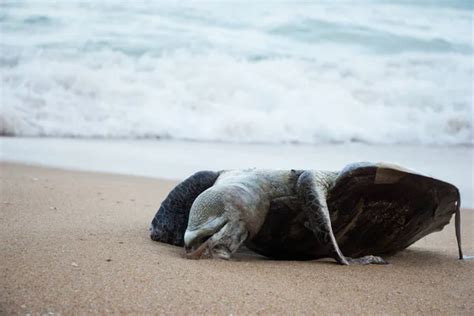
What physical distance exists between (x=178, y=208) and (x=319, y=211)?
2.98ft

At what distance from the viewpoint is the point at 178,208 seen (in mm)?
3836

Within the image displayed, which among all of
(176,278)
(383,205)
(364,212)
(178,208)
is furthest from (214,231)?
(383,205)

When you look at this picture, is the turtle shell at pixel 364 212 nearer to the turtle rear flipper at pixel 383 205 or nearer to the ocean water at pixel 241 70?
the turtle rear flipper at pixel 383 205

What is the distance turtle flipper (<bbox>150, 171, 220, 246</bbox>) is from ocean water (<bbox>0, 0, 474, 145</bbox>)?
658cm

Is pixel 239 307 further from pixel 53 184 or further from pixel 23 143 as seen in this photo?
pixel 23 143

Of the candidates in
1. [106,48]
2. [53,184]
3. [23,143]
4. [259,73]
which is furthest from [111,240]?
[106,48]

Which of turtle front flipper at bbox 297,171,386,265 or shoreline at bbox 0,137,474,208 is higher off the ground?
turtle front flipper at bbox 297,171,386,265

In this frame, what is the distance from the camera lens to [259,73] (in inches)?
524

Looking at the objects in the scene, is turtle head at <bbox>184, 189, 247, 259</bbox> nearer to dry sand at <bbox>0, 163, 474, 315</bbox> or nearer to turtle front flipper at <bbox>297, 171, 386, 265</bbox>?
dry sand at <bbox>0, 163, 474, 315</bbox>

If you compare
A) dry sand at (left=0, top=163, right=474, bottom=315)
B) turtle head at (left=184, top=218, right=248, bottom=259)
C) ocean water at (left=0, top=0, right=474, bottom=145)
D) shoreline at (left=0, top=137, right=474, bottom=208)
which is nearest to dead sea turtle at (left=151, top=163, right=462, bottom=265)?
turtle head at (left=184, top=218, right=248, bottom=259)

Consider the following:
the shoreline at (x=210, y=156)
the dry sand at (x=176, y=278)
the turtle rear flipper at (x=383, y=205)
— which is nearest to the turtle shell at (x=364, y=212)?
the turtle rear flipper at (x=383, y=205)

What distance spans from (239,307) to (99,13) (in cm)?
1435

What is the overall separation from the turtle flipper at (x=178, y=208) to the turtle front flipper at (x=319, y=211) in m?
0.66

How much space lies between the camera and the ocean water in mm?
10797
